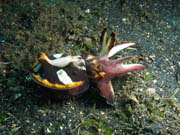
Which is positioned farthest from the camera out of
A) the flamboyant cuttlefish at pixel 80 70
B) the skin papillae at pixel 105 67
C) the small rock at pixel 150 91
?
the small rock at pixel 150 91

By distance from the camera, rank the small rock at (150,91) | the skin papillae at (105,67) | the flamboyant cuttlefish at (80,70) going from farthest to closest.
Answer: the small rock at (150,91) < the skin papillae at (105,67) < the flamboyant cuttlefish at (80,70)

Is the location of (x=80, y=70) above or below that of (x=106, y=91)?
above

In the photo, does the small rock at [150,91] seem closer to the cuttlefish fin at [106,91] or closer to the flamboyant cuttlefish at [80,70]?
the flamboyant cuttlefish at [80,70]

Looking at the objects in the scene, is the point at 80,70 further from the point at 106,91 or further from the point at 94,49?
the point at 94,49

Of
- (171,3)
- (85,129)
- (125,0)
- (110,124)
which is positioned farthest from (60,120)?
(171,3)

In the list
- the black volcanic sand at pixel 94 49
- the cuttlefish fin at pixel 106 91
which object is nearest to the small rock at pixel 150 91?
the black volcanic sand at pixel 94 49

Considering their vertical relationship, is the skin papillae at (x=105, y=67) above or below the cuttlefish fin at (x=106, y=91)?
above

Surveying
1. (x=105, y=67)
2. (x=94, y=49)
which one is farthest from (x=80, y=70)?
(x=94, y=49)

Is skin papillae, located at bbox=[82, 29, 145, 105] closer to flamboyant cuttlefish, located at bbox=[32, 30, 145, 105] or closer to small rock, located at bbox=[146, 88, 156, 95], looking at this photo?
flamboyant cuttlefish, located at bbox=[32, 30, 145, 105]
